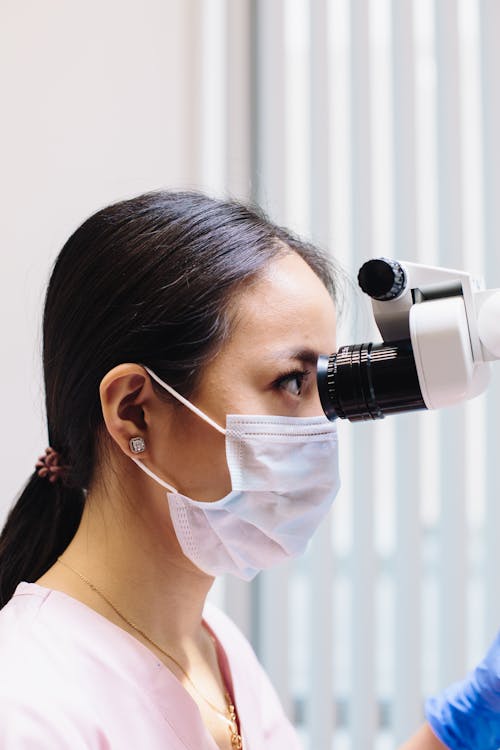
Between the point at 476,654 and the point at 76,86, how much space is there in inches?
57.7

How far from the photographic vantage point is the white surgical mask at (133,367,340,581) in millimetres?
996

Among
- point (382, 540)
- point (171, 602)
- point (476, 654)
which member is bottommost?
point (476, 654)

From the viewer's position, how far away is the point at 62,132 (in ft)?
5.62

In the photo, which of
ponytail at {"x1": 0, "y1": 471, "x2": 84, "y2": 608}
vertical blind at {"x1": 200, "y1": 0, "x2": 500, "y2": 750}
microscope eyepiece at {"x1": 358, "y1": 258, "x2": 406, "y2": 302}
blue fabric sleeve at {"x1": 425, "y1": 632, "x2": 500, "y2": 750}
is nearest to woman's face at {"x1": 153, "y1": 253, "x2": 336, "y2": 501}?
microscope eyepiece at {"x1": 358, "y1": 258, "x2": 406, "y2": 302}

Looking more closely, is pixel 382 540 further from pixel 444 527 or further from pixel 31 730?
pixel 31 730

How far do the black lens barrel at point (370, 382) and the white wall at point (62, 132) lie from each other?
871 mm

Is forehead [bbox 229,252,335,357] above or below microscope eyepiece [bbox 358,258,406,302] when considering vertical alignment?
below

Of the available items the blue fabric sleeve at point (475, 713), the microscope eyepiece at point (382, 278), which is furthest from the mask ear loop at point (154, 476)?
the blue fabric sleeve at point (475, 713)

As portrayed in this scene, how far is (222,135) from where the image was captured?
183cm

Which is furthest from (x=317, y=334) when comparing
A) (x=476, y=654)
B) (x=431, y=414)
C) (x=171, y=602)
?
(x=476, y=654)

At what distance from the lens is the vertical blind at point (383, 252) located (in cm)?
174

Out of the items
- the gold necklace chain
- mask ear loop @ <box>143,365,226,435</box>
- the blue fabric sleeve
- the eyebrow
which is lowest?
the blue fabric sleeve

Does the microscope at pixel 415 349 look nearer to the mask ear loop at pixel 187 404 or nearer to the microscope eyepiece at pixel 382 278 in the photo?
the microscope eyepiece at pixel 382 278

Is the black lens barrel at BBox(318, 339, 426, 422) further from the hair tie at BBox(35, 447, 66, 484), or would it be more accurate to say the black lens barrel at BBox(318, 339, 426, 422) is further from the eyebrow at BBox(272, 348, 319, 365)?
the hair tie at BBox(35, 447, 66, 484)
